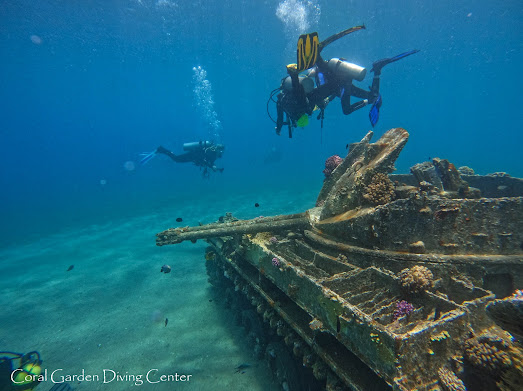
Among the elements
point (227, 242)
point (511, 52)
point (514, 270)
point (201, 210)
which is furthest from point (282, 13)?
point (511, 52)

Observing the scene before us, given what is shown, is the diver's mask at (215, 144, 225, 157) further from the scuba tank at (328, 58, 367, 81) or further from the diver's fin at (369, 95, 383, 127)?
the diver's fin at (369, 95, 383, 127)

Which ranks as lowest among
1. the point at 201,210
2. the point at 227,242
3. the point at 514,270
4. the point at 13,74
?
the point at 514,270

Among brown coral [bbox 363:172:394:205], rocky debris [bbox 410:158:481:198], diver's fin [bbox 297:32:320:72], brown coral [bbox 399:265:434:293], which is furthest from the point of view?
diver's fin [bbox 297:32:320:72]

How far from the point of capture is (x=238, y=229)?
23.0ft

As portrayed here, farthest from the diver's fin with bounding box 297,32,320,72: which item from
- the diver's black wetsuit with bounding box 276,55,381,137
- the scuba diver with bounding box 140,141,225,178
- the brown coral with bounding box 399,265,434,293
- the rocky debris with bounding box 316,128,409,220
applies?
the scuba diver with bounding box 140,141,225,178

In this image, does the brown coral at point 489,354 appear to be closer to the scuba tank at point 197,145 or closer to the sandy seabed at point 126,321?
the sandy seabed at point 126,321

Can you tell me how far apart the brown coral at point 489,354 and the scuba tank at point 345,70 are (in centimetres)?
754

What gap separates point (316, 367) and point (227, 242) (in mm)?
5029

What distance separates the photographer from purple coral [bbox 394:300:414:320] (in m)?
3.61

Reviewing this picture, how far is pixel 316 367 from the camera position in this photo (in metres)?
4.09

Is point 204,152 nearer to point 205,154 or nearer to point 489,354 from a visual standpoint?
point 205,154

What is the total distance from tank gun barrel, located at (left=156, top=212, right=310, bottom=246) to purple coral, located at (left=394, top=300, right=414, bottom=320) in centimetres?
312

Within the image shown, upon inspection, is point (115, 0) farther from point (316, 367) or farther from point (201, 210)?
point (316, 367)

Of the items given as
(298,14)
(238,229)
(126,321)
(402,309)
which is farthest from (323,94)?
(298,14)
